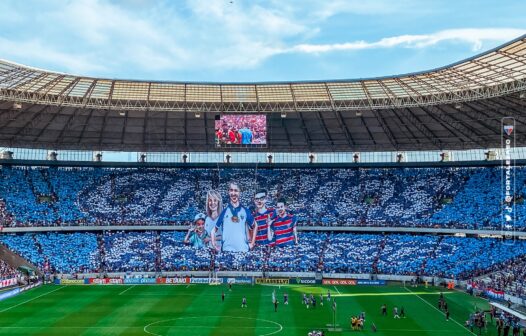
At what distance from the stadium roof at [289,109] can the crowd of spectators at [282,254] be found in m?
→ 12.2

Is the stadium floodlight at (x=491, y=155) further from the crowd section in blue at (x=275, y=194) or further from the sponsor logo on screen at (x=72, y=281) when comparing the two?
the sponsor logo on screen at (x=72, y=281)

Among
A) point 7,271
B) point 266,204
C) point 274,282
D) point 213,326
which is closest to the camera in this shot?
point 213,326

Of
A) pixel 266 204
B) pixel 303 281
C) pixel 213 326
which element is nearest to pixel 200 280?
pixel 303 281

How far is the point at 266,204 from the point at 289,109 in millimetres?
12681

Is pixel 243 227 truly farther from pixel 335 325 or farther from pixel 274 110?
pixel 335 325

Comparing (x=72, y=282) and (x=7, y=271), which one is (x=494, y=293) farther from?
(x=7, y=271)

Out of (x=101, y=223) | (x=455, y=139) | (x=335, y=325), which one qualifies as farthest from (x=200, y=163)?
(x=335, y=325)

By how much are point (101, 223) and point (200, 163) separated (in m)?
16.2

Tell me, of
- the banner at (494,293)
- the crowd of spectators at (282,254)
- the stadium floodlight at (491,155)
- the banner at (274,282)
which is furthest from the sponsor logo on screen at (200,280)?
the stadium floodlight at (491,155)

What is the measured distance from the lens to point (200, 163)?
273ft

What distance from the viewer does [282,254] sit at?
2741 inches

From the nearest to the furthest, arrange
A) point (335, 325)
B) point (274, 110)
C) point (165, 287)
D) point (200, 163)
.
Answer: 1. point (335, 325)
2. point (165, 287)
3. point (274, 110)
4. point (200, 163)

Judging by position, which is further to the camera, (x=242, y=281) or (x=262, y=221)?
(x=242, y=281)

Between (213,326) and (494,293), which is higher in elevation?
(494,293)
